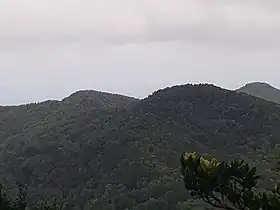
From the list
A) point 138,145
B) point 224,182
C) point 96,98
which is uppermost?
point 96,98

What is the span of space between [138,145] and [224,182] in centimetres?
8676

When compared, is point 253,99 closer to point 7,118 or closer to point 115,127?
point 115,127

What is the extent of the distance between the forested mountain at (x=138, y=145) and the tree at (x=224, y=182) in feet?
189

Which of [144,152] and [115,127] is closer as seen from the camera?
[144,152]

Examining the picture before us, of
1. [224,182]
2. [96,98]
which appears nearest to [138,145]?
[96,98]

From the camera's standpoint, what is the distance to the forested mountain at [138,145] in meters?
87.6

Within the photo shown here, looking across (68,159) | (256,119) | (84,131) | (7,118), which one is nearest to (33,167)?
(68,159)

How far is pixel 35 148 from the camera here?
392 feet

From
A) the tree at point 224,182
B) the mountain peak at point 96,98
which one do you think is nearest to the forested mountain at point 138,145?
the mountain peak at point 96,98

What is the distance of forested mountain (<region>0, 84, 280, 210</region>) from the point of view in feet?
287

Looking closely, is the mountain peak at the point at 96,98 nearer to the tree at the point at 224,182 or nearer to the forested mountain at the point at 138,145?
the forested mountain at the point at 138,145

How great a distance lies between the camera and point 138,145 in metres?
101

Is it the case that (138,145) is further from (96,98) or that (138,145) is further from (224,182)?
(224,182)

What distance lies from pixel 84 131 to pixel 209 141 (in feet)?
90.6
